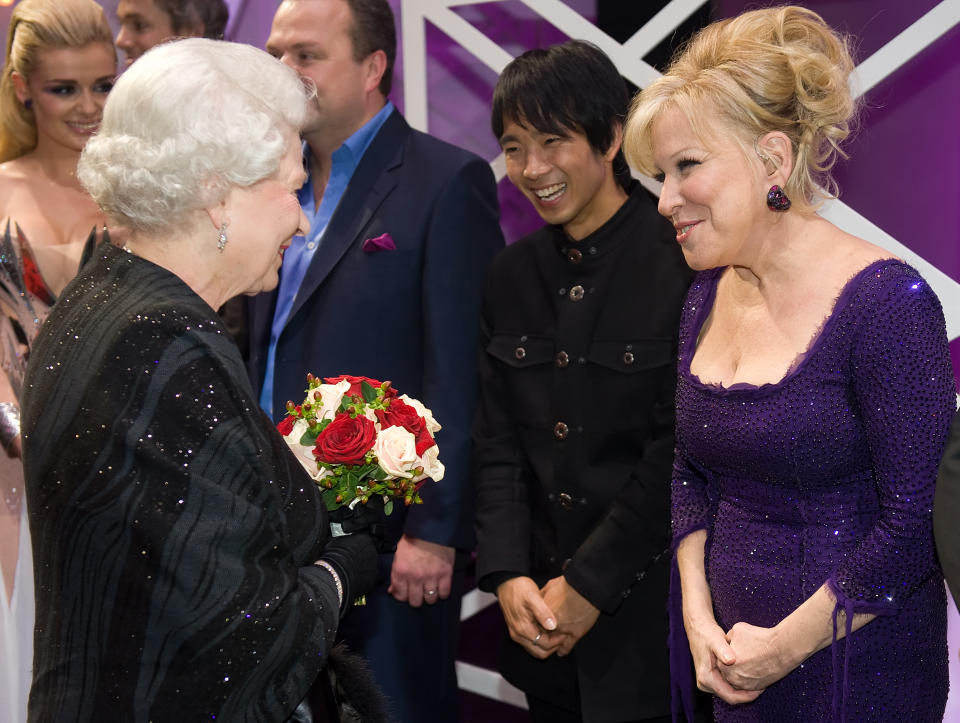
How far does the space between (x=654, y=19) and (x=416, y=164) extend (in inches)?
36.0

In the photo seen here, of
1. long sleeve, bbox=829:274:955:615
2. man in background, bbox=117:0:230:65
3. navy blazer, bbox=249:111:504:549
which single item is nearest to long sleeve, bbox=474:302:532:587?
navy blazer, bbox=249:111:504:549

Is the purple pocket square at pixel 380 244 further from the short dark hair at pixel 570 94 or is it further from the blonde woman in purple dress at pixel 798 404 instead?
the blonde woman in purple dress at pixel 798 404

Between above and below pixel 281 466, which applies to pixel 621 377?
below

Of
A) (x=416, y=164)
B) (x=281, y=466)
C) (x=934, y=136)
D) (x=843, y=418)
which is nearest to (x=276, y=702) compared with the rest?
(x=281, y=466)

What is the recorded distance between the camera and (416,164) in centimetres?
322

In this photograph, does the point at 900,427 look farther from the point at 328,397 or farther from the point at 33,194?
the point at 33,194

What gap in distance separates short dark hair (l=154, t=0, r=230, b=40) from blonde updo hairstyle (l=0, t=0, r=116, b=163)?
481 mm

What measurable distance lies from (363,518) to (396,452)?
18 cm

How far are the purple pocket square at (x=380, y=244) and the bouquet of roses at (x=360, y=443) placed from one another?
80 centimetres

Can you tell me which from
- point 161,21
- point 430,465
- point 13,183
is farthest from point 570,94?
point 161,21

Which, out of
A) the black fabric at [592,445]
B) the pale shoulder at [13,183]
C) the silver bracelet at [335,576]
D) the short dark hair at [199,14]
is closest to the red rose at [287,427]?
the silver bracelet at [335,576]

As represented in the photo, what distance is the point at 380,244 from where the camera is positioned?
309 centimetres

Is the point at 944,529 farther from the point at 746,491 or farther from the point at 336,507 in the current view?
the point at 336,507

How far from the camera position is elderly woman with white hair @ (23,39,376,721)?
1701 millimetres
